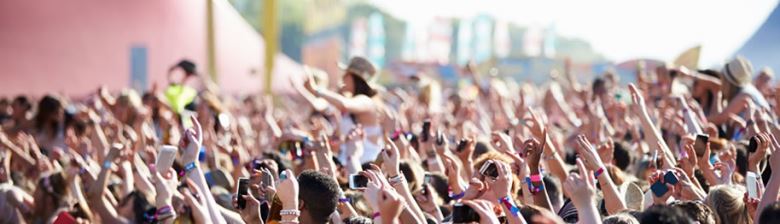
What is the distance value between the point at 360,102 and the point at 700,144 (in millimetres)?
2324

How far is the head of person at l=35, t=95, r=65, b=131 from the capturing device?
29.0ft

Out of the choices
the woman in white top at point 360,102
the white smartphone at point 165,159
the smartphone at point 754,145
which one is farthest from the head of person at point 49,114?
the smartphone at point 754,145

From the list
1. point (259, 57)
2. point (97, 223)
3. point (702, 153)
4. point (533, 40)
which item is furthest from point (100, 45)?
point (533, 40)

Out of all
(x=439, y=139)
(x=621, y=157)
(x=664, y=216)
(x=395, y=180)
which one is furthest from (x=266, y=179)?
(x=621, y=157)

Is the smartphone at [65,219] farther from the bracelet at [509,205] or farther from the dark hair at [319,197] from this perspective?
the bracelet at [509,205]

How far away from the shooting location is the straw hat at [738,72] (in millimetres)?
6918

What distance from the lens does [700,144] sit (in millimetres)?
4871

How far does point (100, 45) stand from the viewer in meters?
17.5

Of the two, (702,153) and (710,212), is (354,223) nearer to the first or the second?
(710,212)

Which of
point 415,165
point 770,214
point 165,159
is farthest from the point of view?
point 415,165

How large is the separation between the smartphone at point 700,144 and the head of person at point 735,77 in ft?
7.04

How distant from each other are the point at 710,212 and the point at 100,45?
48.4 ft

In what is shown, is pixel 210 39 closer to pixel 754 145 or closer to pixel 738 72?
pixel 738 72

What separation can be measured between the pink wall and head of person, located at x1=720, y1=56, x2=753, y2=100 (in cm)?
1015
